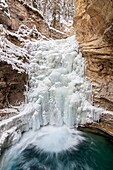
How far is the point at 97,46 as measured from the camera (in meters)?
5.88

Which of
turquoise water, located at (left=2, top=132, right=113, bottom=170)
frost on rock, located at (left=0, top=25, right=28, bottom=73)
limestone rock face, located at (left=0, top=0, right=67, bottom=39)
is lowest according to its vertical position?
turquoise water, located at (left=2, top=132, right=113, bottom=170)

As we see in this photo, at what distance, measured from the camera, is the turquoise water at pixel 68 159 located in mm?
4863

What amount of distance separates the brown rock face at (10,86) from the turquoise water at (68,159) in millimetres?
1752

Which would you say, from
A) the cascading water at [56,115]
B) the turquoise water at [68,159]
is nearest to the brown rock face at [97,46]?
the cascading water at [56,115]

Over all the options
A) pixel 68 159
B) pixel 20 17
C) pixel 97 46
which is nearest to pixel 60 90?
pixel 97 46

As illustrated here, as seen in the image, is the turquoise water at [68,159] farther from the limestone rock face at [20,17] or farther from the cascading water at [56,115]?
the limestone rock face at [20,17]

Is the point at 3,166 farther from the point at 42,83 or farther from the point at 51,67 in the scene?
the point at 51,67

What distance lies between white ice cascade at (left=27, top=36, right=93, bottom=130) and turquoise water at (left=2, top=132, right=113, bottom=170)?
1.06m

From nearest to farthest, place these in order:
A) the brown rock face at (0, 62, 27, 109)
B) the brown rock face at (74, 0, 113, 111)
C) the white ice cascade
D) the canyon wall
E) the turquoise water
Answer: the turquoise water, the brown rock face at (74, 0, 113, 111), the brown rock face at (0, 62, 27, 109), the canyon wall, the white ice cascade

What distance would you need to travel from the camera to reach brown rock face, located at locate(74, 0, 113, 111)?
4.99m

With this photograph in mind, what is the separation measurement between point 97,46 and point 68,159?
12.3ft

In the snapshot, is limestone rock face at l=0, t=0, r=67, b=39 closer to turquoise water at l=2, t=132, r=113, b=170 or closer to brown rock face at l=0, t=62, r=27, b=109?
brown rock face at l=0, t=62, r=27, b=109

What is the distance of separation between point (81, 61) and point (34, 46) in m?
2.82

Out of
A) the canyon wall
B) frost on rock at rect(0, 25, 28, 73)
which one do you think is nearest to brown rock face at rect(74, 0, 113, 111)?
frost on rock at rect(0, 25, 28, 73)
